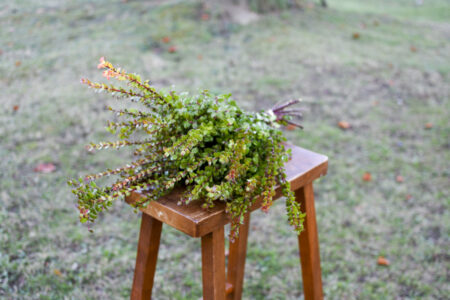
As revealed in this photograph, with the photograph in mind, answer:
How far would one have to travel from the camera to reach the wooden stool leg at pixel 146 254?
1.64m

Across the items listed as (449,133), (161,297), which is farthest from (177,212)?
(449,133)

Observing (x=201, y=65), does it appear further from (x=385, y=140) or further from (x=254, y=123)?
(x=254, y=123)

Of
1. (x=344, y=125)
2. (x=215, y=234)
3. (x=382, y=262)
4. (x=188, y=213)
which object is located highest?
(x=188, y=213)

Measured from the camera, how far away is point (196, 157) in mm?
1437

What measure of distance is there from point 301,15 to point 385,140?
361cm

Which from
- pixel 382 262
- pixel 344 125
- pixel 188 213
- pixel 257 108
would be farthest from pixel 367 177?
pixel 188 213

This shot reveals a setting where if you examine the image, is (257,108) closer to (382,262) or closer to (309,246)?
(382,262)

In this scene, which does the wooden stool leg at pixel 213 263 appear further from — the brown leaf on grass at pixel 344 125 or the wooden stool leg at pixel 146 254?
the brown leaf on grass at pixel 344 125

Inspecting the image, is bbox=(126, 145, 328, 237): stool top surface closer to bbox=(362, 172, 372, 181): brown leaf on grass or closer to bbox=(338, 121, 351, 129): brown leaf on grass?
bbox=(362, 172, 372, 181): brown leaf on grass

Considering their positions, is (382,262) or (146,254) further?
(382,262)

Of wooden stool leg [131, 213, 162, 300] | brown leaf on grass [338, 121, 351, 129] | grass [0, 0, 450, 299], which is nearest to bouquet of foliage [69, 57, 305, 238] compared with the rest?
wooden stool leg [131, 213, 162, 300]

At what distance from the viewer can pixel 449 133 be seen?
422cm

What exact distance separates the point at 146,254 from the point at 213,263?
327 mm

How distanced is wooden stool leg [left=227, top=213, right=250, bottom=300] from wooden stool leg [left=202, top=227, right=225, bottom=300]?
22.9 inches
